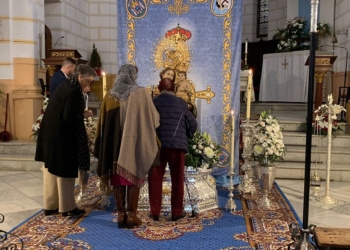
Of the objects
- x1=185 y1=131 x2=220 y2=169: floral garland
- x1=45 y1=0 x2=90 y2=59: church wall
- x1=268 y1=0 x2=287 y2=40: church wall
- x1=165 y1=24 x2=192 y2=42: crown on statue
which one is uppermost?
x1=268 y1=0 x2=287 y2=40: church wall

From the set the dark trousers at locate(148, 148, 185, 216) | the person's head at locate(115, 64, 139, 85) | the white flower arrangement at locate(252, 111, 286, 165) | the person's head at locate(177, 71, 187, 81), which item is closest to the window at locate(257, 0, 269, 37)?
the person's head at locate(177, 71, 187, 81)

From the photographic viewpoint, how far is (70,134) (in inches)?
166

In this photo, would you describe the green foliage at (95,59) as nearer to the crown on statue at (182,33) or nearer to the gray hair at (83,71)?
the crown on statue at (182,33)

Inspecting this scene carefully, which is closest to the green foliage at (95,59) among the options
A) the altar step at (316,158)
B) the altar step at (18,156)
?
the altar step at (18,156)

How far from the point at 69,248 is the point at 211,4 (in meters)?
3.89

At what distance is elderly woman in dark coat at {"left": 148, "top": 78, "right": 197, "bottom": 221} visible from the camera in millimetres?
4199

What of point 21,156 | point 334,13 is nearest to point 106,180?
point 21,156

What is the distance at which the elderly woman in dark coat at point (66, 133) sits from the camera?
4.14 metres

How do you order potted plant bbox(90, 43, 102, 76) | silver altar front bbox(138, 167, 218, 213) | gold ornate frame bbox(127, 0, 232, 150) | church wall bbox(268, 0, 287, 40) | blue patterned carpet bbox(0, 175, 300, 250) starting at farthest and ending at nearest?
Result: church wall bbox(268, 0, 287, 40) → potted plant bbox(90, 43, 102, 76) → gold ornate frame bbox(127, 0, 232, 150) → silver altar front bbox(138, 167, 218, 213) → blue patterned carpet bbox(0, 175, 300, 250)

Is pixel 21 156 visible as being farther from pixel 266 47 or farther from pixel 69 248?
pixel 266 47

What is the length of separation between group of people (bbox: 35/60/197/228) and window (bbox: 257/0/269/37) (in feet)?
36.9

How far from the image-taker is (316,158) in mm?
6250

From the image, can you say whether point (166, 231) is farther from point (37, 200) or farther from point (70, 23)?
point (70, 23)

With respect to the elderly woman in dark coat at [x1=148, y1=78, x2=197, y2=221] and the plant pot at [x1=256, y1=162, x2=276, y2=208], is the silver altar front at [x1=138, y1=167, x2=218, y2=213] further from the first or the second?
the plant pot at [x1=256, y1=162, x2=276, y2=208]
